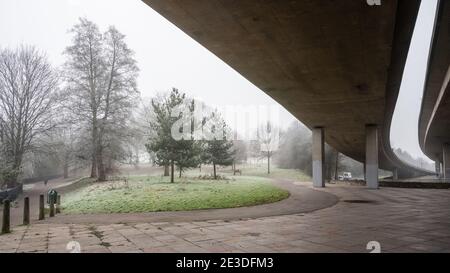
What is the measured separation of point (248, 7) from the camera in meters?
8.27

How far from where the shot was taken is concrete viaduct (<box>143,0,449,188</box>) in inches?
327

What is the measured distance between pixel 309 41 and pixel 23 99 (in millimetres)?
23192

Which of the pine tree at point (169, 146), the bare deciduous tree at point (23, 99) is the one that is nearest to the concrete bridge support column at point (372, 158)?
the pine tree at point (169, 146)

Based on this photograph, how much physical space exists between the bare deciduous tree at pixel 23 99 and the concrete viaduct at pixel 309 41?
62.2 ft

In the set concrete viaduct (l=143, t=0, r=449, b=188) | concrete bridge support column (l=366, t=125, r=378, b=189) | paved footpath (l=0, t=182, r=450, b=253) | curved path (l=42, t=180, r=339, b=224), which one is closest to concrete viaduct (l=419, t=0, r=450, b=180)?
concrete viaduct (l=143, t=0, r=449, b=188)

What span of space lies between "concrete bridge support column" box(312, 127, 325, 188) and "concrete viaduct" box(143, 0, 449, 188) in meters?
9.75

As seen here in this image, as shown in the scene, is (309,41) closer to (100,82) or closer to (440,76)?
(440,76)

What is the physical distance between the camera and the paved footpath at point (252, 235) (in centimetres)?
632

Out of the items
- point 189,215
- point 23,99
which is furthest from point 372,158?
point 23,99

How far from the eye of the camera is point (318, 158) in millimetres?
28203

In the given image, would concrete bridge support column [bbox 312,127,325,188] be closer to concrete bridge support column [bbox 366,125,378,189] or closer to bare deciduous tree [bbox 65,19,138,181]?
concrete bridge support column [bbox 366,125,378,189]
